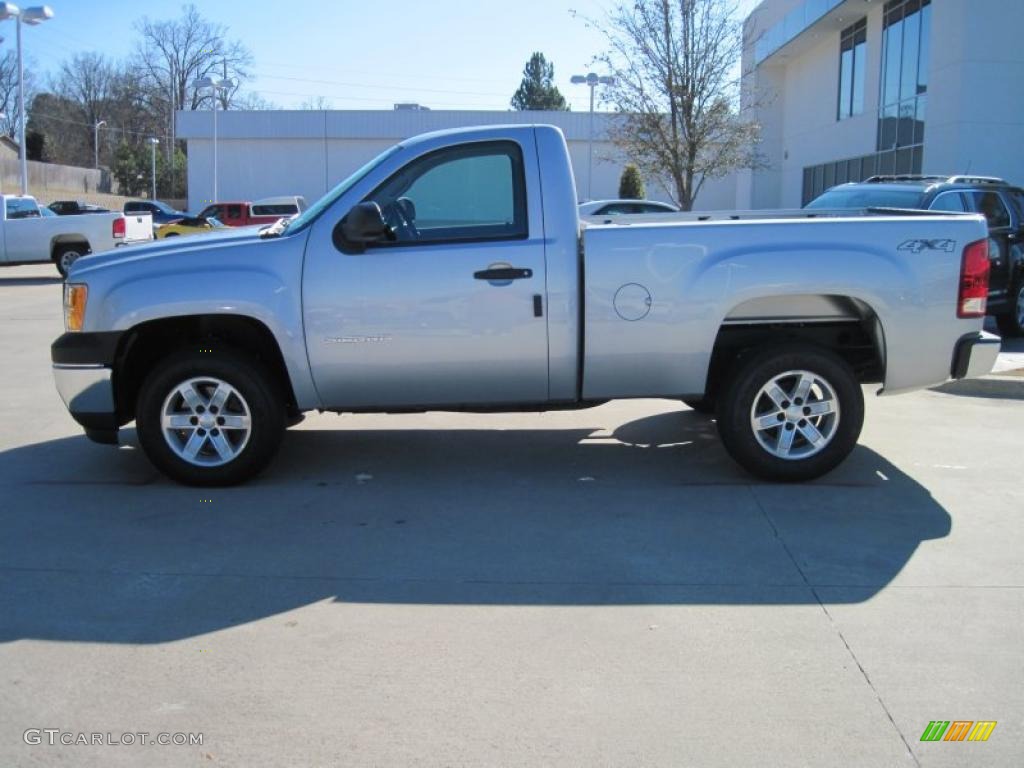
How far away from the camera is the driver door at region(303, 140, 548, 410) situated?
578 centimetres

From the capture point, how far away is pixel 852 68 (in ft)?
95.3

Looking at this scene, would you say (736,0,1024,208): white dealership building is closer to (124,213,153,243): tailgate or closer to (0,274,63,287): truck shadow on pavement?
(124,213,153,243): tailgate

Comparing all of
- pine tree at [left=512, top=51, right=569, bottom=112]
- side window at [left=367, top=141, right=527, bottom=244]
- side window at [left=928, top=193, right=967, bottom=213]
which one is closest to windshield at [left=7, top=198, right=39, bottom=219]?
side window at [left=928, top=193, right=967, bottom=213]

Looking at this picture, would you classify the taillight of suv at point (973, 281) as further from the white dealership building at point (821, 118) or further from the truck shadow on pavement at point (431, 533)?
the white dealership building at point (821, 118)

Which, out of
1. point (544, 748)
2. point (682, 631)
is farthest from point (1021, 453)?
point (544, 748)

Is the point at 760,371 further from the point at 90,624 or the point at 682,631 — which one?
the point at 90,624

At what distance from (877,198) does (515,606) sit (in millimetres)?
8526

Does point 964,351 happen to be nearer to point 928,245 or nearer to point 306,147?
point 928,245

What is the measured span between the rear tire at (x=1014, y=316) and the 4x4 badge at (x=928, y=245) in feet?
23.1

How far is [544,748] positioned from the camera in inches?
126

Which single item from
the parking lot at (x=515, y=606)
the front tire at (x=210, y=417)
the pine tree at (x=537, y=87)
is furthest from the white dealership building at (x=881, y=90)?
the pine tree at (x=537, y=87)

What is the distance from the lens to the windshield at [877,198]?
10953 mm

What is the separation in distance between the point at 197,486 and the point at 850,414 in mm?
4150

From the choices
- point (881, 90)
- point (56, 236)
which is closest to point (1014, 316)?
point (881, 90)
